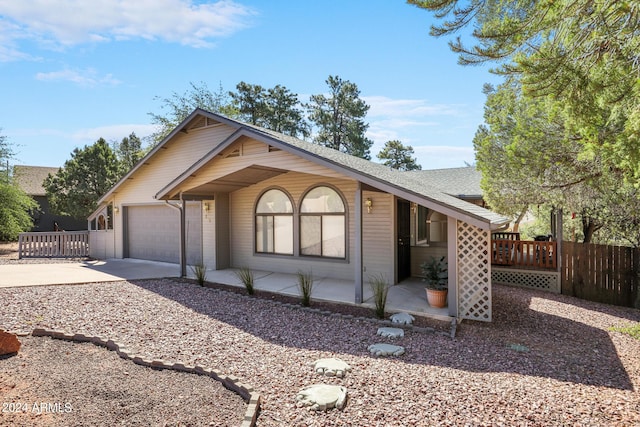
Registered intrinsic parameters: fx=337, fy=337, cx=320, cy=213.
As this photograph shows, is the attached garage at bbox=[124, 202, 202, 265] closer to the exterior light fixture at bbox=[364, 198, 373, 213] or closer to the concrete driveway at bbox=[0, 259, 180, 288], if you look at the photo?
the concrete driveway at bbox=[0, 259, 180, 288]

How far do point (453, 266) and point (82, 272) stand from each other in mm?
10479

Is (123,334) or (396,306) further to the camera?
(396,306)

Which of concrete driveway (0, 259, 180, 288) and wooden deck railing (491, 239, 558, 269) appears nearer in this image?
concrete driveway (0, 259, 180, 288)

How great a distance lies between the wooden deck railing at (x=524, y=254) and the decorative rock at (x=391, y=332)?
6.39 m

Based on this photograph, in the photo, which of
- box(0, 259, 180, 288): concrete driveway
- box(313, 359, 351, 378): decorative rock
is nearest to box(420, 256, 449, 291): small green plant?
box(313, 359, 351, 378): decorative rock

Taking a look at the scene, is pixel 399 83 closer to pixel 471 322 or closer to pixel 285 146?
pixel 285 146

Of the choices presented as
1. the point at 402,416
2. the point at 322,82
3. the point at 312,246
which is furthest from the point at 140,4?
the point at 322,82

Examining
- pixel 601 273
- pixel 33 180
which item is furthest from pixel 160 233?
pixel 33 180

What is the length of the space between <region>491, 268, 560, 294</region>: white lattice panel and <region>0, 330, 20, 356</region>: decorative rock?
11191 mm

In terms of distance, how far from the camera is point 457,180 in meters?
16.6

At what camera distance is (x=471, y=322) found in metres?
6.18

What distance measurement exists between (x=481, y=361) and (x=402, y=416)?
1964 mm

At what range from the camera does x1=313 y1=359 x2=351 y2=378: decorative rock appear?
156 inches

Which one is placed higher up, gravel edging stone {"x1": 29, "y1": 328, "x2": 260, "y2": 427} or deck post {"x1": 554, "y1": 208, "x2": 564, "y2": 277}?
deck post {"x1": 554, "y1": 208, "x2": 564, "y2": 277}
